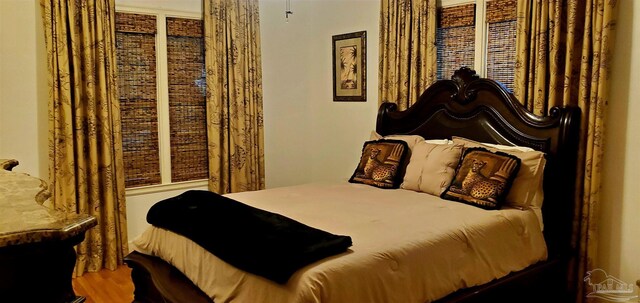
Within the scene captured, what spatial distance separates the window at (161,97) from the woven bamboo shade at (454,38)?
2232 mm

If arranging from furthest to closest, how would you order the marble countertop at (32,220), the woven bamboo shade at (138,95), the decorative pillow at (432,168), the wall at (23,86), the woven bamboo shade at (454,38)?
the woven bamboo shade at (138,95), the woven bamboo shade at (454,38), the wall at (23,86), the decorative pillow at (432,168), the marble countertop at (32,220)

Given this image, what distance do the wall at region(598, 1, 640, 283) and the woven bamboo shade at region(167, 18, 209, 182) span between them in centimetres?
345

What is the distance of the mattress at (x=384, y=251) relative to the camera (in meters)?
2.27

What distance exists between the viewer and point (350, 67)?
202 inches

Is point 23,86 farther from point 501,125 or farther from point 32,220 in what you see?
point 501,125

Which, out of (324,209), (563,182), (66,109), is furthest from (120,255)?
(563,182)

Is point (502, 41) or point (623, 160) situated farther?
point (502, 41)

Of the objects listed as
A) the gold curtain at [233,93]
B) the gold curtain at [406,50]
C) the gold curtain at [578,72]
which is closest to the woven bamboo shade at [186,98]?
the gold curtain at [233,93]

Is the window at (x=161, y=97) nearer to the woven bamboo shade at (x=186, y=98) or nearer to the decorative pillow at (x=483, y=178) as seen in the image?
the woven bamboo shade at (x=186, y=98)

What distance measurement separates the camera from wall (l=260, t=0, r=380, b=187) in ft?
17.3

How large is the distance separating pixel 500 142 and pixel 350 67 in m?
1.92

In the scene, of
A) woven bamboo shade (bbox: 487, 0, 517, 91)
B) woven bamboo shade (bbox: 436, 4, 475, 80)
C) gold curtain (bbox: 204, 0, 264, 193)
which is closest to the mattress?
woven bamboo shade (bbox: 487, 0, 517, 91)

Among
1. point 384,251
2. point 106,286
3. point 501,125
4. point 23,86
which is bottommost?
point 106,286

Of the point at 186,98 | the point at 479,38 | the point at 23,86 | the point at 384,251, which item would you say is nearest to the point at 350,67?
the point at 479,38
